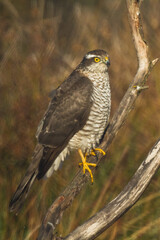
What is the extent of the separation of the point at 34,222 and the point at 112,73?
214cm

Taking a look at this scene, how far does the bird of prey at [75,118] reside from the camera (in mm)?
3512

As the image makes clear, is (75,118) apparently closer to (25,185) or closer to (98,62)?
(98,62)

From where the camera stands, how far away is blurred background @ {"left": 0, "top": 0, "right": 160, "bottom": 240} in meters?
3.97

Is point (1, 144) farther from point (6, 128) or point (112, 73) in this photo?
point (112, 73)

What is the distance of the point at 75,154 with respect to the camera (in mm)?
4617

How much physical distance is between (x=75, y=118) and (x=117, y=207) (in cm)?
100

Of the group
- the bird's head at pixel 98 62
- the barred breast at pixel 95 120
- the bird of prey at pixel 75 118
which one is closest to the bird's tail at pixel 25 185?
the bird of prey at pixel 75 118

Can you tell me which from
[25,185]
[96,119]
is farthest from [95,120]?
[25,185]

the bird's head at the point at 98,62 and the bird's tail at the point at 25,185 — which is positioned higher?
the bird's head at the point at 98,62

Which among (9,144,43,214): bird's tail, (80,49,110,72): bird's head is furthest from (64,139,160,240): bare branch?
(80,49,110,72): bird's head

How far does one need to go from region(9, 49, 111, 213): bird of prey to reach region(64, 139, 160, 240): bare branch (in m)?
0.69

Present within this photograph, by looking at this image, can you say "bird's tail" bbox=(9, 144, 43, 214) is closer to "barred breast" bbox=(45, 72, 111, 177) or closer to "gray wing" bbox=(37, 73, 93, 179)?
"gray wing" bbox=(37, 73, 93, 179)

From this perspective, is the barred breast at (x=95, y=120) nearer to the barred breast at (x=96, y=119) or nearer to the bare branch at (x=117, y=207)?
the barred breast at (x=96, y=119)

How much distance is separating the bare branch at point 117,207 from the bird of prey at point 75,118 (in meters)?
0.69
